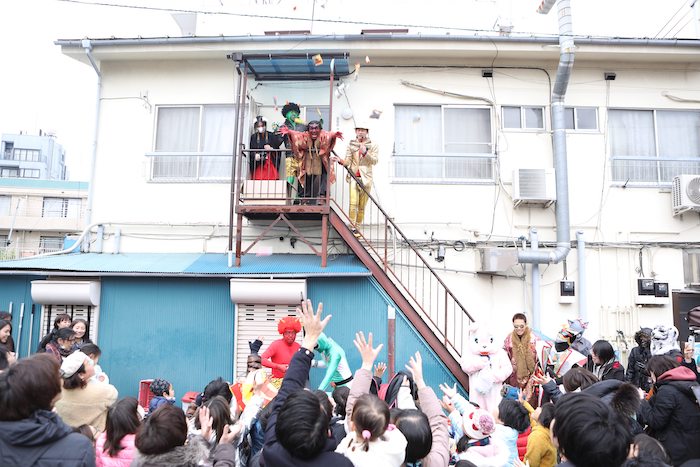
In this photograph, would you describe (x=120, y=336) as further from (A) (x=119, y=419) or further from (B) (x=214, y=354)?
(A) (x=119, y=419)

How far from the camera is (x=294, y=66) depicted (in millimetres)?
8719

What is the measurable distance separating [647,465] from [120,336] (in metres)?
7.86

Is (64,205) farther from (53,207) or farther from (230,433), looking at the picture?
(230,433)

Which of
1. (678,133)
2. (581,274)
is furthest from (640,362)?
(678,133)

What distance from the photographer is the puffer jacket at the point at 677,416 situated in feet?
11.8

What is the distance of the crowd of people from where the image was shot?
85.0 inches

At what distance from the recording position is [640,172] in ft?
29.6

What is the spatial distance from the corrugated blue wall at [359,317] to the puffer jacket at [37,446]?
5556 millimetres

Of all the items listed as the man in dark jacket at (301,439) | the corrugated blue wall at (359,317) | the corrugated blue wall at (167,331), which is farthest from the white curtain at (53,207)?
the man in dark jacket at (301,439)

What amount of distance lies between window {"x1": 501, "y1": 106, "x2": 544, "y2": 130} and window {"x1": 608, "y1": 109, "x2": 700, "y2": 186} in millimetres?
1385

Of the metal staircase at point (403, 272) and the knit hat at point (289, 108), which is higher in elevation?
the knit hat at point (289, 108)

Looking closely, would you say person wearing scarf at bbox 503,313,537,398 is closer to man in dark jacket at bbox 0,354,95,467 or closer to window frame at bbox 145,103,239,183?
man in dark jacket at bbox 0,354,95,467

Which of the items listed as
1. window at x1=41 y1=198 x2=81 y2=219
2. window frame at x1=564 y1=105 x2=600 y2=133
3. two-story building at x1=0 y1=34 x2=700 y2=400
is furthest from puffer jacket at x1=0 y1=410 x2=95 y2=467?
window at x1=41 y1=198 x2=81 y2=219

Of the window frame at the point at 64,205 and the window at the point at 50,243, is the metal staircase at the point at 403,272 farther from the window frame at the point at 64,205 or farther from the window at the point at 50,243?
the window frame at the point at 64,205
